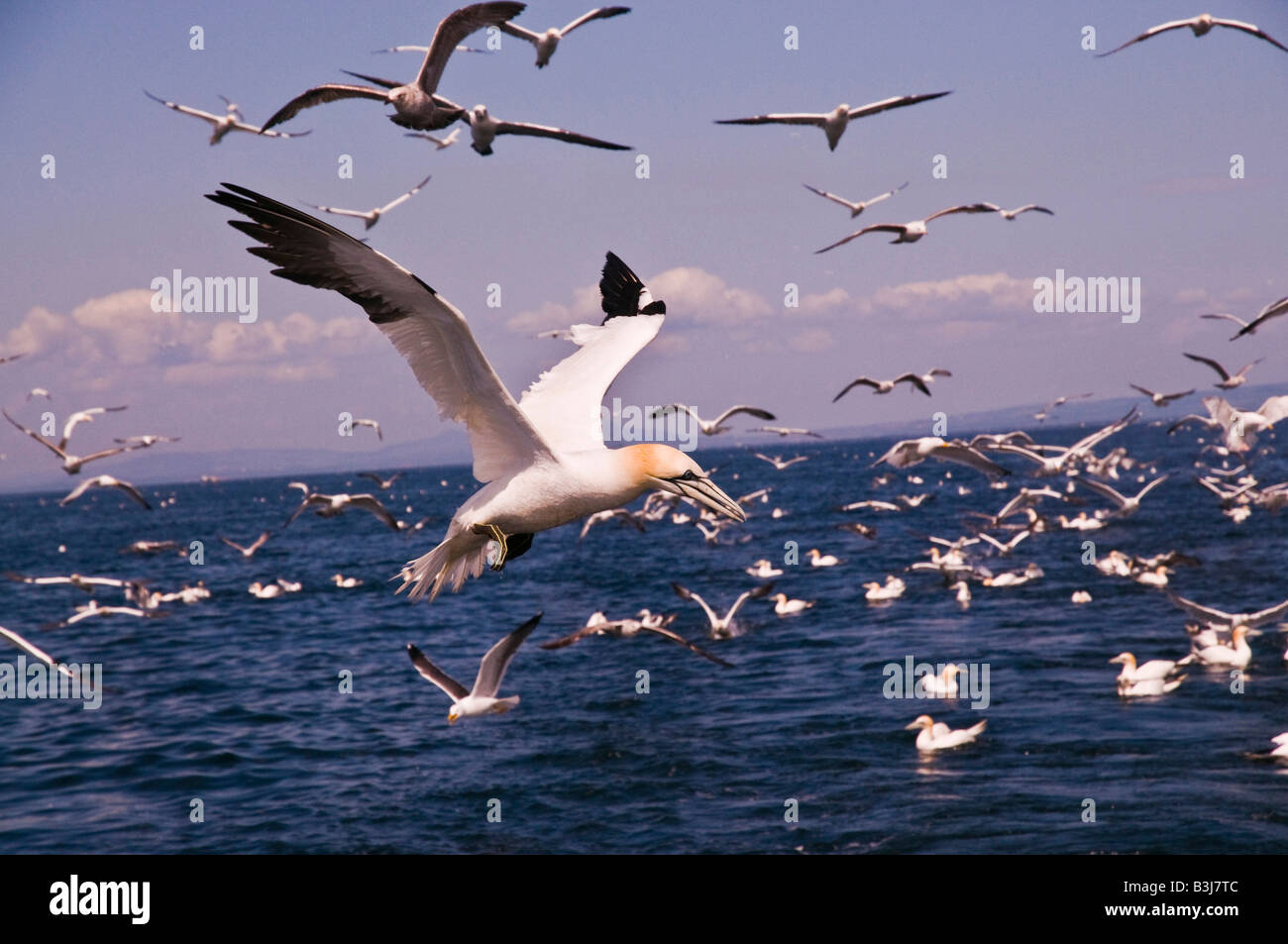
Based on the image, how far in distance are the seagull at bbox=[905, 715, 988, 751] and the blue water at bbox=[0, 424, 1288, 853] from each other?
0.19m

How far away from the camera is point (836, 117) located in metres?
20.2

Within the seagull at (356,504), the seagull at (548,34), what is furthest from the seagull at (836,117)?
the seagull at (356,504)

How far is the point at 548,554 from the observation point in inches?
2368

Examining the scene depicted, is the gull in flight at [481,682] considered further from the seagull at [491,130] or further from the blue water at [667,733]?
the seagull at [491,130]

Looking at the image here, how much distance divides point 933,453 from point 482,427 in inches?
437

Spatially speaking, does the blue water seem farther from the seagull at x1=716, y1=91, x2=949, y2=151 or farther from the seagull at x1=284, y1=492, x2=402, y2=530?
the seagull at x1=716, y1=91, x2=949, y2=151

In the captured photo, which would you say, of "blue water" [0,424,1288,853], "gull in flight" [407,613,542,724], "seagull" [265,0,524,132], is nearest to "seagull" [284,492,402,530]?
"blue water" [0,424,1288,853]

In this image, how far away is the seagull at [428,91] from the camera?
14961mm

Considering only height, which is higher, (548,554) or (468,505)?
(468,505)

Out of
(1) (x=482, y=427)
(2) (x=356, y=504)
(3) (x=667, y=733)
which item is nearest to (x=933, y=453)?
(3) (x=667, y=733)

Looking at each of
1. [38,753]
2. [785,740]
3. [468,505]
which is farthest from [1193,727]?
[38,753]
